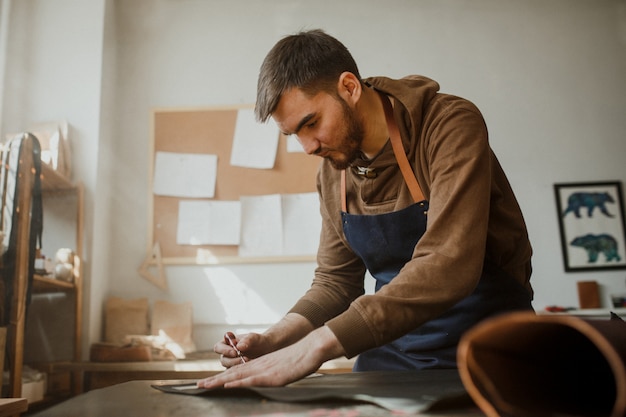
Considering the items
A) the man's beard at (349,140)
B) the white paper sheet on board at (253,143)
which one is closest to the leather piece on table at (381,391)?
the man's beard at (349,140)

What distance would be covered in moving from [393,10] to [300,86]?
225 centimetres

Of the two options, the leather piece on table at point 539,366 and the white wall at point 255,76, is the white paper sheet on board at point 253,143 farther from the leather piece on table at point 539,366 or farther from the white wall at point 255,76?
the leather piece on table at point 539,366

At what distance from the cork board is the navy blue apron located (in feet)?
5.26

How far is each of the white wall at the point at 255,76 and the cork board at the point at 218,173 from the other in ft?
0.21

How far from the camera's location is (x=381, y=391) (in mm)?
818

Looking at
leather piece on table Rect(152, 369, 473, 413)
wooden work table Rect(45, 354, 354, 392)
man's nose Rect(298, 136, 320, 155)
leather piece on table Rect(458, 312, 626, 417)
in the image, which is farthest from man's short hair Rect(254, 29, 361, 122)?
wooden work table Rect(45, 354, 354, 392)

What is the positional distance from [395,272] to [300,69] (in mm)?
549

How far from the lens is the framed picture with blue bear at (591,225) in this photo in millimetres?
3033

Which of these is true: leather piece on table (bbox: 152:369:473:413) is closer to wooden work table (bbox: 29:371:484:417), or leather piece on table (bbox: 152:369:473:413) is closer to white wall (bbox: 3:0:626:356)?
wooden work table (bbox: 29:371:484:417)

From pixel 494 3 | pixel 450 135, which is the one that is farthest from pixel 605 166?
pixel 450 135

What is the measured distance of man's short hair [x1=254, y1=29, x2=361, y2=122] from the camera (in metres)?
1.32

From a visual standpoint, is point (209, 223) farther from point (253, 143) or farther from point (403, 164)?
point (403, 164)

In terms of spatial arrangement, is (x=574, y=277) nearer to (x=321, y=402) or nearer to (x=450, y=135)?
(x=450, y=135)

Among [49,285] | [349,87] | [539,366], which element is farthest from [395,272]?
[49,285]
